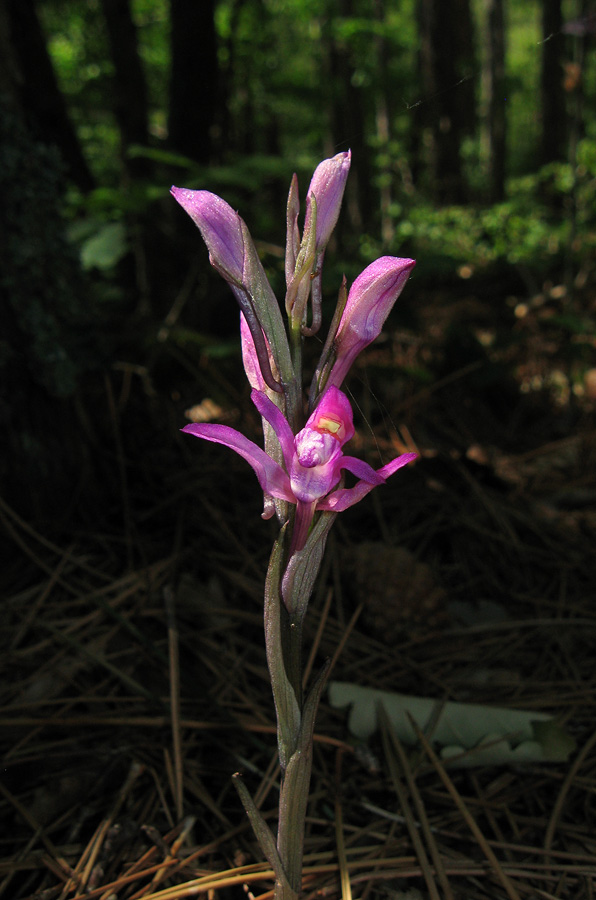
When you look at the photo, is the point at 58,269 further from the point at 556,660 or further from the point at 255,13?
the point at 255,13

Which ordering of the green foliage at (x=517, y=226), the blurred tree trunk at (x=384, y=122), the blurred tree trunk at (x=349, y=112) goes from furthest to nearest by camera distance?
the blurred tree trunk at (x=349, y=112)
the blurred tree trunk at (x=384, y=122)
the green foliage at (x=517, y=226)

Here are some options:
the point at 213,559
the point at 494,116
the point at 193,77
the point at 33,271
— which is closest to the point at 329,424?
the point at 213,559

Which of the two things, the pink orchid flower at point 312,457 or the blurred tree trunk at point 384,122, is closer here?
the pink orchid flower at point 312,457

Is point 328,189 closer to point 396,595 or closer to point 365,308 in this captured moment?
point 365,308

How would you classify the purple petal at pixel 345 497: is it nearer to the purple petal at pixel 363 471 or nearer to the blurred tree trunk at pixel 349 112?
the purple petal at pixel 363 471

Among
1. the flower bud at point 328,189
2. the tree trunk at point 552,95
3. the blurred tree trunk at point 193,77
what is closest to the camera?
the flower bud at point 328,189

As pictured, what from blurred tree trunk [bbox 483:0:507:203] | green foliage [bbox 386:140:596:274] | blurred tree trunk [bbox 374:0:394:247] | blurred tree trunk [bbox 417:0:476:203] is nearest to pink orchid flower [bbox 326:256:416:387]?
green foliage [bbox 386:140:596:274]

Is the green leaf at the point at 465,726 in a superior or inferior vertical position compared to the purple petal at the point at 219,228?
inferior

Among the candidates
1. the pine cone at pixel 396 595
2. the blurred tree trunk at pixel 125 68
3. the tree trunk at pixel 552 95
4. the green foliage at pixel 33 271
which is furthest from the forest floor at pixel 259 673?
the tree trunk at pixel 552 95
